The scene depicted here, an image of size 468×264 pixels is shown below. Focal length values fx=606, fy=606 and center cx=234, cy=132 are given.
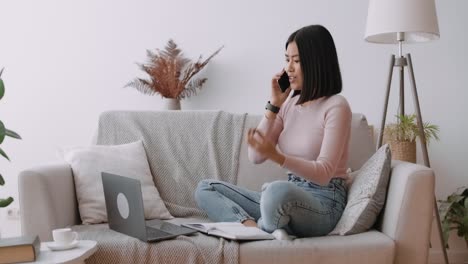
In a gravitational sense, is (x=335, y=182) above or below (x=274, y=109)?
below

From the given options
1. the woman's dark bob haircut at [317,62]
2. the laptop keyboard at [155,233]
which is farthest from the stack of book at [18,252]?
the woman's dark bob haircut at [317,62]

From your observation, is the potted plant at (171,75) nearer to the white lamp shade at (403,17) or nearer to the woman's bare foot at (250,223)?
the white lamp shade at (403,17)

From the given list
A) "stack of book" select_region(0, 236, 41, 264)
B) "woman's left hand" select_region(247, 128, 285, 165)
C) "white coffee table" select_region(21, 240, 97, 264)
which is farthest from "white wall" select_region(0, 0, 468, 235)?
"stack of book" select_region(0, 236, 41, 264)

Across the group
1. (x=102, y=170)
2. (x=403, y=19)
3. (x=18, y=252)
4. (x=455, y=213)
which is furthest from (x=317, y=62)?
(x=455, y=213)

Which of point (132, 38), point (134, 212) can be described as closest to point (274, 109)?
point (134, 212)

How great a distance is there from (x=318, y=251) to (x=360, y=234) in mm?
212

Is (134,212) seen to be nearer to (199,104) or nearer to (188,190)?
(188,190)

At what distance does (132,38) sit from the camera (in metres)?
3.37

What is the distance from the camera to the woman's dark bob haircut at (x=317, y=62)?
229 cm

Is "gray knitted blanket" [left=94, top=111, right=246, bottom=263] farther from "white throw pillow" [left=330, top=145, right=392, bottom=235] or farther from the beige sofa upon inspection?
"white throw pillow" [left=330, top=145, right=392, bottom=235]

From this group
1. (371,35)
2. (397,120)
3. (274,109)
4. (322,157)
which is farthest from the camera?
(397,120)

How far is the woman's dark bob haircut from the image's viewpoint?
2287 millimetres

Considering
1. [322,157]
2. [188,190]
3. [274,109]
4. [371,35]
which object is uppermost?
[371,35]

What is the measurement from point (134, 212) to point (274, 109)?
2.43 ft
